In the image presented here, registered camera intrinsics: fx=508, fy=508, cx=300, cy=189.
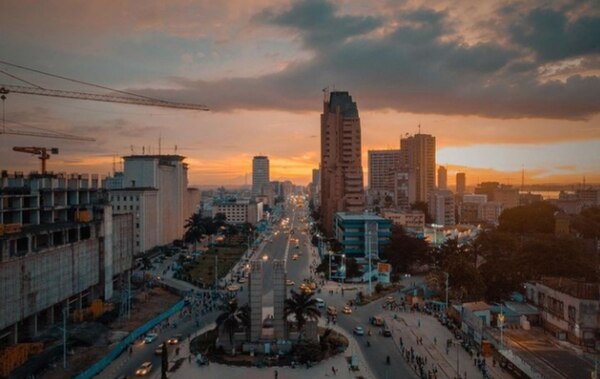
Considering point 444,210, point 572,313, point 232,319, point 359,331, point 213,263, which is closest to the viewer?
point 232,319

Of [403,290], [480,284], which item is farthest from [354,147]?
[480,284]

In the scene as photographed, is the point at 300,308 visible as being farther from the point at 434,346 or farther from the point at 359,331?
the point at 434,346

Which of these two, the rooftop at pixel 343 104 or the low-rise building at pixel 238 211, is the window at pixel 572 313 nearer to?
the rooftop at pixel 343 104

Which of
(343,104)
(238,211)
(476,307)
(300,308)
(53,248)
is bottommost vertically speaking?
(476,307)

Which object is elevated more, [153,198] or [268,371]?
[153,198]

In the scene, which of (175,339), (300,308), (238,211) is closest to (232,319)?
(300,308)

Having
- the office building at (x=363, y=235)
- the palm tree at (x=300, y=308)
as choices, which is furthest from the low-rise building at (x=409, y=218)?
the palm tree at (x=300, y=308)

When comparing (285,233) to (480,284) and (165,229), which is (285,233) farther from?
(480,284)
